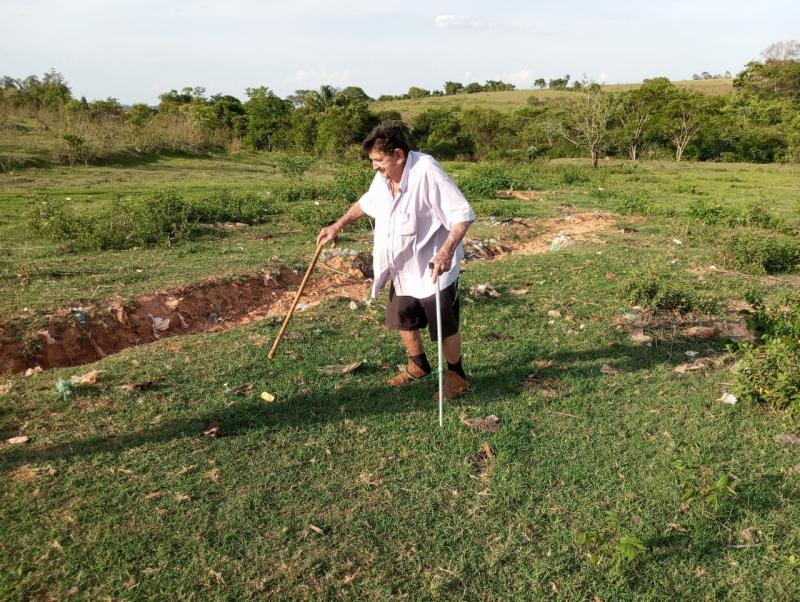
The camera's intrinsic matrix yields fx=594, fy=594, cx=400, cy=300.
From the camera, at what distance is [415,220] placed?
147 inches

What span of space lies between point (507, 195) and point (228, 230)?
835 cm

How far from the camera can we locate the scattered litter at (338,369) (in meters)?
4.59

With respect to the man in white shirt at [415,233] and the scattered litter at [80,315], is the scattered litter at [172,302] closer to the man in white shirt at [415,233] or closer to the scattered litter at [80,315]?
the scattered litter at [80,315]

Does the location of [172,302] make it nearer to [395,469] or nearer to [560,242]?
[395,469]

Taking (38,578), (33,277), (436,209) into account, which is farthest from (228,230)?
(38,578)

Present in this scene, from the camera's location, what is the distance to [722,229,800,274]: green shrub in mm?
7875

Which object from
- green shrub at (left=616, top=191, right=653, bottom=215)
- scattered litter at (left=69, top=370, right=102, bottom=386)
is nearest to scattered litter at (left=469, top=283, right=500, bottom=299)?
scattered litter at (left=69, top=370, right=102, bottom=386)

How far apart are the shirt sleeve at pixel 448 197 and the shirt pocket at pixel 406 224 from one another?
181mm

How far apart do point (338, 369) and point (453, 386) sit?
0.96 metres

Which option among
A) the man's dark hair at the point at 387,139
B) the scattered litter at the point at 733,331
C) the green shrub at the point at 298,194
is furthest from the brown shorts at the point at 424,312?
the green shrub at the point at 298,194

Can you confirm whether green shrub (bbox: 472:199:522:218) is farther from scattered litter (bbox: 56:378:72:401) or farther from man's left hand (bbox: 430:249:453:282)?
scattered litter (bbox: 56:378:72:401)

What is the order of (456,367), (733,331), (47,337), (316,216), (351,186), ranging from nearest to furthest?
(456,367)
(47,337)
(733,331)
(316,216)
(351,186)

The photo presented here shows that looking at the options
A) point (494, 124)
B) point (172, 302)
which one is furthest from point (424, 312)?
point (494, 124)

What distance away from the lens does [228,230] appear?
33.6ft
